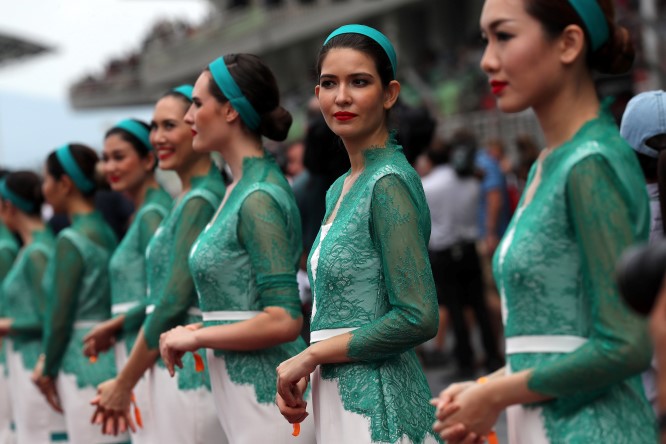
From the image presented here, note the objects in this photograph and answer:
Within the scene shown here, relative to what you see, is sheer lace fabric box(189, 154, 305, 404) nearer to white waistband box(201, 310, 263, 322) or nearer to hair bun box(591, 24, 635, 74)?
white waistband box(201, 310, 263, 322)

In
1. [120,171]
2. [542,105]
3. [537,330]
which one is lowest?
[537,330]

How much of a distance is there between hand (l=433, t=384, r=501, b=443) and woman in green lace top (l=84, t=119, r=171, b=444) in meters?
2.72

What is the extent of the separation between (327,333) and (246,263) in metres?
0.76

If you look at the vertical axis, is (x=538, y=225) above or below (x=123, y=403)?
above

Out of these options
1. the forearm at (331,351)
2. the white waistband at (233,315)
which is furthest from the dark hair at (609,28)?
the white waistband at (233,315)

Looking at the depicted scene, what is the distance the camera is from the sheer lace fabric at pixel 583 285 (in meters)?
2.48

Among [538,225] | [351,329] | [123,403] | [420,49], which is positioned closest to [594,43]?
[538,225]

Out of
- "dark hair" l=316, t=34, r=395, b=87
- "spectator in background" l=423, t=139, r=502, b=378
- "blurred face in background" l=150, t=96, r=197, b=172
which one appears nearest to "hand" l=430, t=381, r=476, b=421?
"dark hair" l=316, t=34, r=395, b=87

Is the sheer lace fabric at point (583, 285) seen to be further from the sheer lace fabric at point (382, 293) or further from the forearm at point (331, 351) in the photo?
the forearm at point (331, 351)

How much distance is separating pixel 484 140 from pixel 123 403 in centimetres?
1451

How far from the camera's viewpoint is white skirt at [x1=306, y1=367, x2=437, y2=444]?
3361 millimetres

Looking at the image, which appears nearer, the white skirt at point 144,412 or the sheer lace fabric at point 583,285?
the sheer lace fabric at point 583,285

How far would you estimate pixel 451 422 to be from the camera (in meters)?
2.57

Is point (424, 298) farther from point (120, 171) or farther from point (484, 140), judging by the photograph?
point (484, 140)
